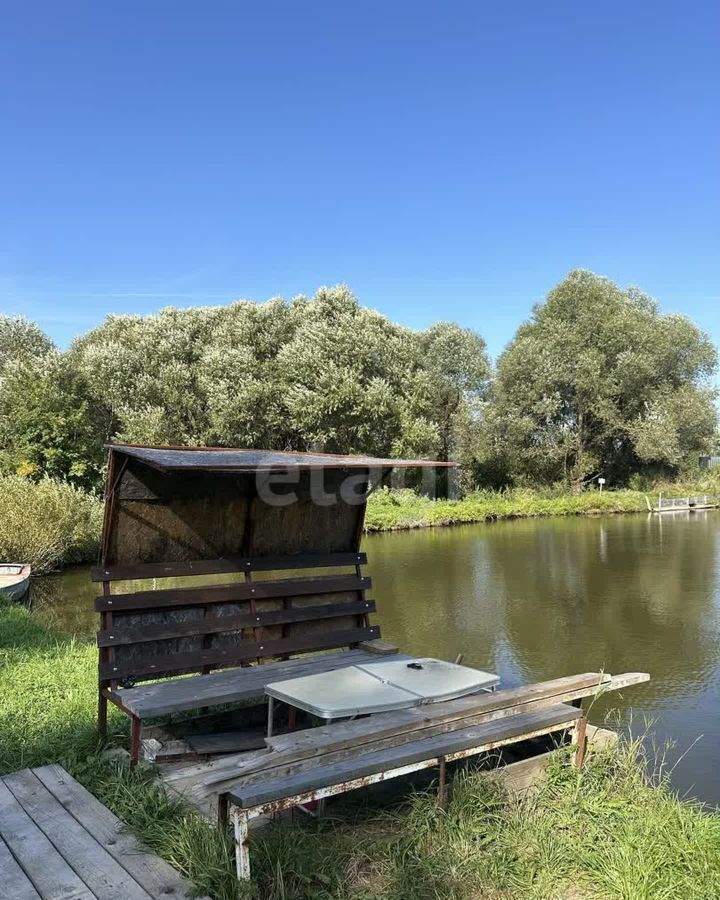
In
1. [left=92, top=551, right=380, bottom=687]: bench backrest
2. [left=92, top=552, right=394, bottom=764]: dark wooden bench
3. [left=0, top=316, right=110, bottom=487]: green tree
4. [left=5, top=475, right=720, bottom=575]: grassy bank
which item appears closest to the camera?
[left=92, top=552, right=394, bottom=764]: dark wooden bench

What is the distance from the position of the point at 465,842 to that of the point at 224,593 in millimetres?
2356

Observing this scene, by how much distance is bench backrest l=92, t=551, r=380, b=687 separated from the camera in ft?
15.1

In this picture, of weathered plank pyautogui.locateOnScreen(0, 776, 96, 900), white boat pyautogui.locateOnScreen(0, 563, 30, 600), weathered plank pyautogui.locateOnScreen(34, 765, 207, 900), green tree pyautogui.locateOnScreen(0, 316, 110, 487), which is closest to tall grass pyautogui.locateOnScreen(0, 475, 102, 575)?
white boat pyautogui.locateOnScreen(0, 563, 30, 600)

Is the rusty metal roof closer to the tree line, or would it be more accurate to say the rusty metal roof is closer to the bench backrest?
the bench backrest

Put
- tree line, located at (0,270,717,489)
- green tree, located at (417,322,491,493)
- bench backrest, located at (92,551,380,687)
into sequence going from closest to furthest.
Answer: bench backrest, located at (92,551,380,687) < tree line, located at (0,270,717,489) < green tree, located at (417,322,491,493)

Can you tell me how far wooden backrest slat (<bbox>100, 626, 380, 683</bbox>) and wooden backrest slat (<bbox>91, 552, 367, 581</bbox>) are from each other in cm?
52

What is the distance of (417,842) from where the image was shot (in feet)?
11.1

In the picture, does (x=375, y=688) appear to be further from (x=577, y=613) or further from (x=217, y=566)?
(x=577, y=613)

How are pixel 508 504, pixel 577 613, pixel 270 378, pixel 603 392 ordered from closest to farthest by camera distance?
pixel 577 613, pixel 270 378, pixel 508 504, pixel 603 392

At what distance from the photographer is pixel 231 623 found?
5.03 meters

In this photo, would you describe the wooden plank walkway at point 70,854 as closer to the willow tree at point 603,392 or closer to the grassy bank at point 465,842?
the grassy bank at point 465,842

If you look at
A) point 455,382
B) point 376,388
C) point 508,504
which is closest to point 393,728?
point 376,388

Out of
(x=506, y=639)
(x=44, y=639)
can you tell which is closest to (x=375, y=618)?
(x=506, y=639)

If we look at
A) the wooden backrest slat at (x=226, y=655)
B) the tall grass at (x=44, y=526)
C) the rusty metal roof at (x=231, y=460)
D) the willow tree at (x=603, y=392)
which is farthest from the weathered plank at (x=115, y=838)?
the willow tree at (x=603, y=392)
